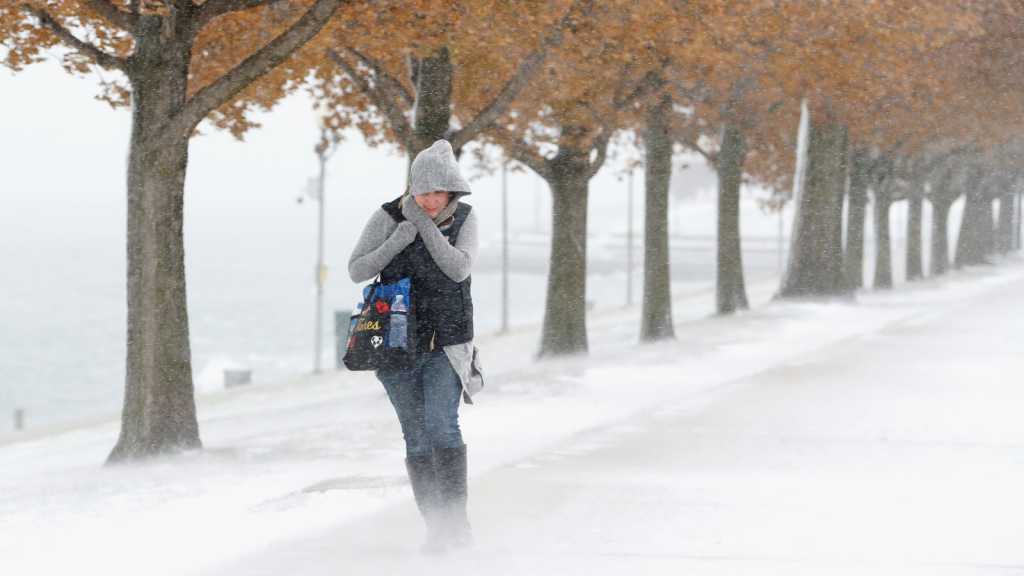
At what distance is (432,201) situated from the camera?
5.51 meters

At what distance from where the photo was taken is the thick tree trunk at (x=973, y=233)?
158 feet

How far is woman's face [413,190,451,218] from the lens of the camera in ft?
18.0

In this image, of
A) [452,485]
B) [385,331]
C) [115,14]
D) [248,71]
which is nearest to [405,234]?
[385,331]

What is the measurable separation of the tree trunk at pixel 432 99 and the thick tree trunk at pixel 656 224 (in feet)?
21.4

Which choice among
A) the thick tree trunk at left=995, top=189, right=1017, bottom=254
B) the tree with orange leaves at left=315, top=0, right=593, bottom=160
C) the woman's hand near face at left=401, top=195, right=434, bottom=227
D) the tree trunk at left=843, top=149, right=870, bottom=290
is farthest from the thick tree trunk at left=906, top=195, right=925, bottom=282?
the woman's hand near face at left=401, top=195, right=434, bottom=227

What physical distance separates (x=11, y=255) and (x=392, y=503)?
199m

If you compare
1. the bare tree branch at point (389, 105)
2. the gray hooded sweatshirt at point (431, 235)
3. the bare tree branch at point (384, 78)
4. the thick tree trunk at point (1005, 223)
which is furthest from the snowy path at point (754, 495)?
the thick tree trunk at point (1005, 223)

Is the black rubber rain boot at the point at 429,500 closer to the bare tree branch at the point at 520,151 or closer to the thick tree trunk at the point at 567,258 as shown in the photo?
the bare tree branch at the point at 520,151

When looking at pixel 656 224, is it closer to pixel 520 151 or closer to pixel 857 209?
pixel 520 151

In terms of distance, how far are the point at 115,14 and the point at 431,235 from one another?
5785 millimetres

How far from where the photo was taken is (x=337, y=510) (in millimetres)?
6824

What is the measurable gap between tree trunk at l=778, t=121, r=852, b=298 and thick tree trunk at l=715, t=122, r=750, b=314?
1674 millimetres

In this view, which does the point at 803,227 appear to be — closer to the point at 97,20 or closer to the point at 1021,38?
the point at 1021,38

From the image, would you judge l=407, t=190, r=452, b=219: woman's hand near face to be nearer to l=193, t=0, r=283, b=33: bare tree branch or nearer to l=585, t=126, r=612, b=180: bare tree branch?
l=193, t=0, r=283, b=33: bare tree branch
